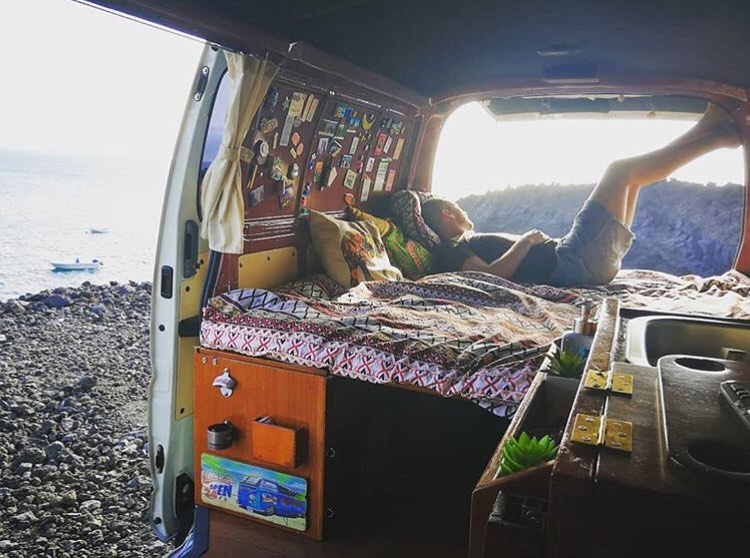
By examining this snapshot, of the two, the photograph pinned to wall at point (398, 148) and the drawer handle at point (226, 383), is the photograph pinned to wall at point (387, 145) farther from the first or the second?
the drawer handle at point (226, 383)

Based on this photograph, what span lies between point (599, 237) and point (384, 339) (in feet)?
6.60

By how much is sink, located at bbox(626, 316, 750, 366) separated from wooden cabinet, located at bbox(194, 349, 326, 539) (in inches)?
41.9

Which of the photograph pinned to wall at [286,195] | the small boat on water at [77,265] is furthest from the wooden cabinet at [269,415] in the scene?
the small boat on water at [77,265]

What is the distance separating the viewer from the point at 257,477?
2.16 m

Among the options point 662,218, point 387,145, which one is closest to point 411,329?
point 387,145

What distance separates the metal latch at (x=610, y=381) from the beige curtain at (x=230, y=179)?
5.18 ft

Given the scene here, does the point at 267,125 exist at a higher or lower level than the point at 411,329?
higher

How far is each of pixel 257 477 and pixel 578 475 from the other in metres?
1.70

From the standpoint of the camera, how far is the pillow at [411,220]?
13.0 feet

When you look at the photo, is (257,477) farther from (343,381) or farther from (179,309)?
(179,309)

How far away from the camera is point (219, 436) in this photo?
7.02ft

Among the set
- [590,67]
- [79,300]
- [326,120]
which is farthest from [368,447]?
[79,300]

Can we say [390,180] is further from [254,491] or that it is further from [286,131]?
[254,491]

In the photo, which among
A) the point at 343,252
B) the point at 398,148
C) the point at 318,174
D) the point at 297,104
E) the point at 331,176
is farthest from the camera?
the point at 398,148
